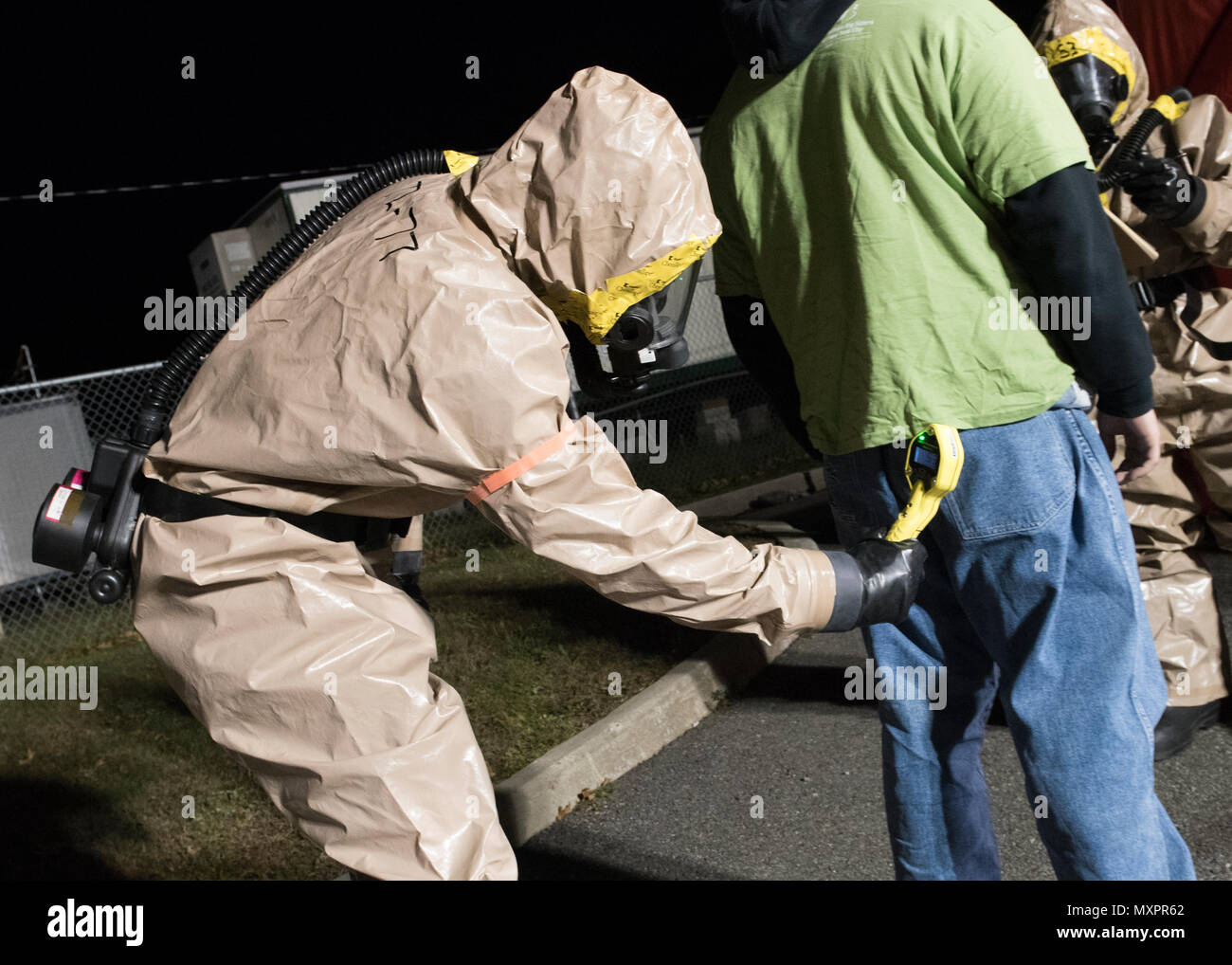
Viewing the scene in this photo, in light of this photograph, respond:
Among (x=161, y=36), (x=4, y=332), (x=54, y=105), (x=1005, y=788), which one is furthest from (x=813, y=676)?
(x=4, y=332)

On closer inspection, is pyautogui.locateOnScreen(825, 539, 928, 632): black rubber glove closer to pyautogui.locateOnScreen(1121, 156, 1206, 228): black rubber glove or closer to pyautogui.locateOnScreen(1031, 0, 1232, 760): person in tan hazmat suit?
pyautogui.locateOnScreen(1031, 0, 1232, 760): person in tan hazmat suit

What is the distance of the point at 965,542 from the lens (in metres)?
1.95

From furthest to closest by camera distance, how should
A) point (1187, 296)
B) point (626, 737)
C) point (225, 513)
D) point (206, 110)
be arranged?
point (206, 110), point (626, 737), point (1187, 296), point (225, 513)

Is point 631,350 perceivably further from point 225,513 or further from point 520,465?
point 225,513

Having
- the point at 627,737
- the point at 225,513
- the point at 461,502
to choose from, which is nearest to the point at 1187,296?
the point at 627,737

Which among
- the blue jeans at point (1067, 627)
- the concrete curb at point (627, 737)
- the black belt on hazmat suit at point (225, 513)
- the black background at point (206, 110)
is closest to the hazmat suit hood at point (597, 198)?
the black belt on hazmat suit at point (225, 513)

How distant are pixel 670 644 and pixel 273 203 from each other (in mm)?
4645

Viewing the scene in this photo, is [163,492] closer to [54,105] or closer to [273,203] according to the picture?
[273,203]

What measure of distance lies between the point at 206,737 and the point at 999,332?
341cm

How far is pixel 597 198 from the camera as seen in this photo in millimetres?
1616

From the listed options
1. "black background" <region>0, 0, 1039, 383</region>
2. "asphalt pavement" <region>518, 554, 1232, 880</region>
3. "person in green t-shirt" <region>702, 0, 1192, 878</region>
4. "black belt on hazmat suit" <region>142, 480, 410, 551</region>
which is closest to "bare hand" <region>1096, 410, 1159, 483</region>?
"person in green t-shirt" <region>702, 0, 1192, 878</region>

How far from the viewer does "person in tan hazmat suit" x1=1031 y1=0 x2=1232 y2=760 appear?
302 cm

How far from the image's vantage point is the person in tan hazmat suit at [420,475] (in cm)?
159

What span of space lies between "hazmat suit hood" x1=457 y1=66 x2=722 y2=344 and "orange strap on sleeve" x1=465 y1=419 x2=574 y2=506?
25 cm
